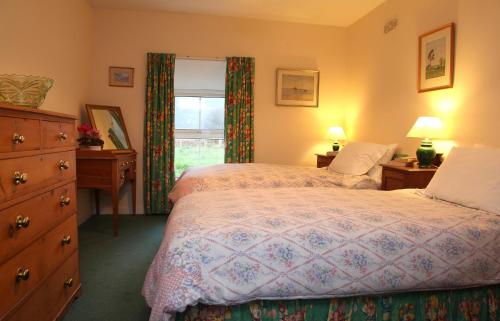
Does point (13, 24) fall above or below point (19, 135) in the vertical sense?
above

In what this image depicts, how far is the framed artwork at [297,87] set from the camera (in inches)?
176

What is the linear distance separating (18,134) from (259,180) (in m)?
1.87

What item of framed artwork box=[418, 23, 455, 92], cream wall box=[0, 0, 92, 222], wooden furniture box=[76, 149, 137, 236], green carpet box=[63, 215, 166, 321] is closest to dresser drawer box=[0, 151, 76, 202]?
green carpet box=[63, 215, 166, 321]

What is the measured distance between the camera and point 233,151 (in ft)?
14.4

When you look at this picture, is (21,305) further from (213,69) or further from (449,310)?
(213,69)

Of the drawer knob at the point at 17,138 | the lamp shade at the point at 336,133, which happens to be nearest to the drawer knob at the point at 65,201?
the drawer knob at the point at 17,138

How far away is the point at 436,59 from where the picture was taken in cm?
290

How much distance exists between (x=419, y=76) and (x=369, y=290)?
2.51m

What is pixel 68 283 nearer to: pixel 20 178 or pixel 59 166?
pixel 59 166

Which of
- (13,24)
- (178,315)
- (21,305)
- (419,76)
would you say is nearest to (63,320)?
(21,305)

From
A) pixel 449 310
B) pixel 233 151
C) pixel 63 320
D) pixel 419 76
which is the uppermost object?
pixel 419 76

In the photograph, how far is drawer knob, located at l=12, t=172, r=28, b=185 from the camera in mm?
1295

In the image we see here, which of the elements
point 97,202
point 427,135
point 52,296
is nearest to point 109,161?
point 97,202

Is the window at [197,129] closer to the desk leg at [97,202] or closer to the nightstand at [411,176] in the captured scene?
the desk leg at [97,202]
